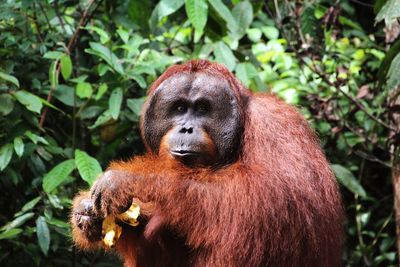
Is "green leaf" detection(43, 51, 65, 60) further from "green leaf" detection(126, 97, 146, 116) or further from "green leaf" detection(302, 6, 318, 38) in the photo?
"green leaf" detection(302, 6, 318, 38)

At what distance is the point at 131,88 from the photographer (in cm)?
543

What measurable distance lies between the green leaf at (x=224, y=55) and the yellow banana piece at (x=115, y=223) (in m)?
1.55

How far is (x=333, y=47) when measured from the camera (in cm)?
618

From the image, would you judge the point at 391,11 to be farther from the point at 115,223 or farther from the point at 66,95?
the point at 66,95

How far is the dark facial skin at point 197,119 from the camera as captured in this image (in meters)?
3.74

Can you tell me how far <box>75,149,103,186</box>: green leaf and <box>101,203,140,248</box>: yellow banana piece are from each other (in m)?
0.63

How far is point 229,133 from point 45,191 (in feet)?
4.13

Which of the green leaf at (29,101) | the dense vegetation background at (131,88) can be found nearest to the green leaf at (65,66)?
the dense vegetation background at (131,88)

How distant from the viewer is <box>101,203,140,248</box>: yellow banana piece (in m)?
3.70

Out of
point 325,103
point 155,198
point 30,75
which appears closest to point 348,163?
point 325,103

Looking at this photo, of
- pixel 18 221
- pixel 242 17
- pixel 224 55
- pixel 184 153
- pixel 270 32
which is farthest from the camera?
pixel 270 32

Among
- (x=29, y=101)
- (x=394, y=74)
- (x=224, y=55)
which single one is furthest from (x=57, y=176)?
(x=394, y=74)

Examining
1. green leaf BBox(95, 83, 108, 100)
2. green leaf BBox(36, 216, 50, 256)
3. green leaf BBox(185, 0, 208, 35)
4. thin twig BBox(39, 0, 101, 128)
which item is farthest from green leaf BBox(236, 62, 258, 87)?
green leaf BBox(36, 216, 50, 256)

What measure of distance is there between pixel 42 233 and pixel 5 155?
49 cm
